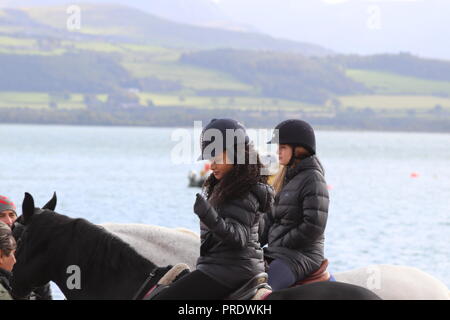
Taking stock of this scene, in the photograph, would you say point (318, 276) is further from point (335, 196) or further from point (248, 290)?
point (335, 196)

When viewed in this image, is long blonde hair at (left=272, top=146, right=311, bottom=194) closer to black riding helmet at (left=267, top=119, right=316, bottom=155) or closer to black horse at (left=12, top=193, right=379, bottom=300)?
black riding helmet at (left=267, top=119, right=316, bottom=155)

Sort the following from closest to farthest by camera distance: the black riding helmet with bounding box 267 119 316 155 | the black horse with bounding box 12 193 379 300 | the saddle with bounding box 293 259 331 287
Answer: the black horse with bounding box 12 193 379 300 < the saddle with bounding box 293 259 331 287 < the black riding helmet with bounding box 267 119 316 155

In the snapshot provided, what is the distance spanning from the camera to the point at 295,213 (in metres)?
7.31

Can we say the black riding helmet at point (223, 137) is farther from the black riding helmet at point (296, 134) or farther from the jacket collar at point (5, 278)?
the jacket collar at point (5, 278)

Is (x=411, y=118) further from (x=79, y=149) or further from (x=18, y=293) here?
(x=18, y=293)

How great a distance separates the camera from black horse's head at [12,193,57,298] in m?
6.54

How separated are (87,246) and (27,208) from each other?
21.3 inches

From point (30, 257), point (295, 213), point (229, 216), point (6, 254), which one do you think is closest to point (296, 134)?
point (295, 213)

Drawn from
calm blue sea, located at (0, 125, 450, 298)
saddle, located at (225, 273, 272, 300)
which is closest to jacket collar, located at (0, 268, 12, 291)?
saddle, located at (225, 273, 272, 300)

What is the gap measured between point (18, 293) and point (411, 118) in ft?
626

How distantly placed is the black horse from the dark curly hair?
0.88m

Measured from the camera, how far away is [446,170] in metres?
107

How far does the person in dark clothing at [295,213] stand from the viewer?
7211 mm
